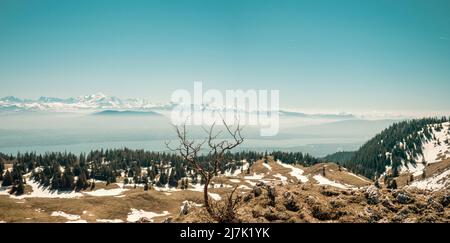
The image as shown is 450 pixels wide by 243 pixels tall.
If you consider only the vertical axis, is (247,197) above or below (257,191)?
below

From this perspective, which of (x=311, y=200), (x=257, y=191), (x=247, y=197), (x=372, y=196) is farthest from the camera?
(x=247, y=197)

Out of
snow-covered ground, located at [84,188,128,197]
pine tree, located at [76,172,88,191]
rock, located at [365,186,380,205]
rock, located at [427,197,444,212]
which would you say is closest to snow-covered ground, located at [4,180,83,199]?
pine tree, located at [76,172,88,191]

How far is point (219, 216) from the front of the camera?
21.0 metres

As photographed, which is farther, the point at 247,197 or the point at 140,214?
the point at 140,214

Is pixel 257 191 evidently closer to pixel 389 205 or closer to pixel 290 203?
pixel 290 203

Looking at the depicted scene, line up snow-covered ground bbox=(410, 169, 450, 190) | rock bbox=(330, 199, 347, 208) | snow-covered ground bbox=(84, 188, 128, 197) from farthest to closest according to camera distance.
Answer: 1. snow-covered ground bbox=(84, 188, 128, 197)
2. snow-covered ground bbox=(410, 169, 450, 190)
3. rock bbox=(330, 199, 347, 208)

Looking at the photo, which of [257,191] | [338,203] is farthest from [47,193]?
[338,203]

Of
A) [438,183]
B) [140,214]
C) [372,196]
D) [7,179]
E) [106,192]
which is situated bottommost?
[106,192]

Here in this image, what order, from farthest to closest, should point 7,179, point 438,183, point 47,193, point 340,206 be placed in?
point 7,179, point 47,193, point 438,183, point 340,206

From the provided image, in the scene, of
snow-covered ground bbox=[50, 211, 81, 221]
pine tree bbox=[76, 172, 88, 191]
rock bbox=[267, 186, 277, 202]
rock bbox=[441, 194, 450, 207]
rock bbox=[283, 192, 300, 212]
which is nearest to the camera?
rock bbox=[283, 192, 300, 212]

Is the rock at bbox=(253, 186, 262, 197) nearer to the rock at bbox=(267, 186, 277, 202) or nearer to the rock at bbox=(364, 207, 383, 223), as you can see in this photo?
the rock at bbox=(267, 186, 277, 202)

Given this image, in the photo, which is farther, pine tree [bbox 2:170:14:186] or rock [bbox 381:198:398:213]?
pine tree [bbox 2:170:14:186]
